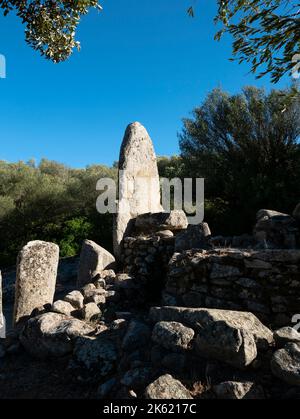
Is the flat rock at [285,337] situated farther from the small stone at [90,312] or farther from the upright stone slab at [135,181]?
the upright stone slab at [135,181]

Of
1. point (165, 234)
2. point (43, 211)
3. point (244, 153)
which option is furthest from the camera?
point (43, 211)

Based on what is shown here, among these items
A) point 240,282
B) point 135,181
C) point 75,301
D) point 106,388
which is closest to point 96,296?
point 75,301

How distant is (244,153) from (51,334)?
1044 centimetres

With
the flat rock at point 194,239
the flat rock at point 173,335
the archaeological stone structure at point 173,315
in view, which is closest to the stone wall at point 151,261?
the archaeological stone structure at point 173,315

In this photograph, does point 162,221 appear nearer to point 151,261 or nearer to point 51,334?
point 151,261

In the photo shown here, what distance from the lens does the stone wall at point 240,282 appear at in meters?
4.25

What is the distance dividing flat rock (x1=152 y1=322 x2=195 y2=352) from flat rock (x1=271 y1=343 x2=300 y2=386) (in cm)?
89

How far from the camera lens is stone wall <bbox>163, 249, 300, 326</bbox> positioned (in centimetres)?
425

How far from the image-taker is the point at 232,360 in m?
3.11

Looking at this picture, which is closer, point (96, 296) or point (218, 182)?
point (96, 296)

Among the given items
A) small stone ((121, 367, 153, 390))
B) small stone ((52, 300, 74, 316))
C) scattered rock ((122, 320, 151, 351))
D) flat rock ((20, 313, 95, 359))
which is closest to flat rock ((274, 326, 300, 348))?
small stone ((121, 367, 153, 390))

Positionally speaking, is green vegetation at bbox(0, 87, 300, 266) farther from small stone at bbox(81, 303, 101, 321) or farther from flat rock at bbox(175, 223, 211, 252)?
small stone at bbox(81, 303, 101, 321)

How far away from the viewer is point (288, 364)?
9.32 feet

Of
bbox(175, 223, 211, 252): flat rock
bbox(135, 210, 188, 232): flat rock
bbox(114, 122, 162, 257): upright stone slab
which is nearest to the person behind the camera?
bbox(175, 223, 211, 252): flat rock
